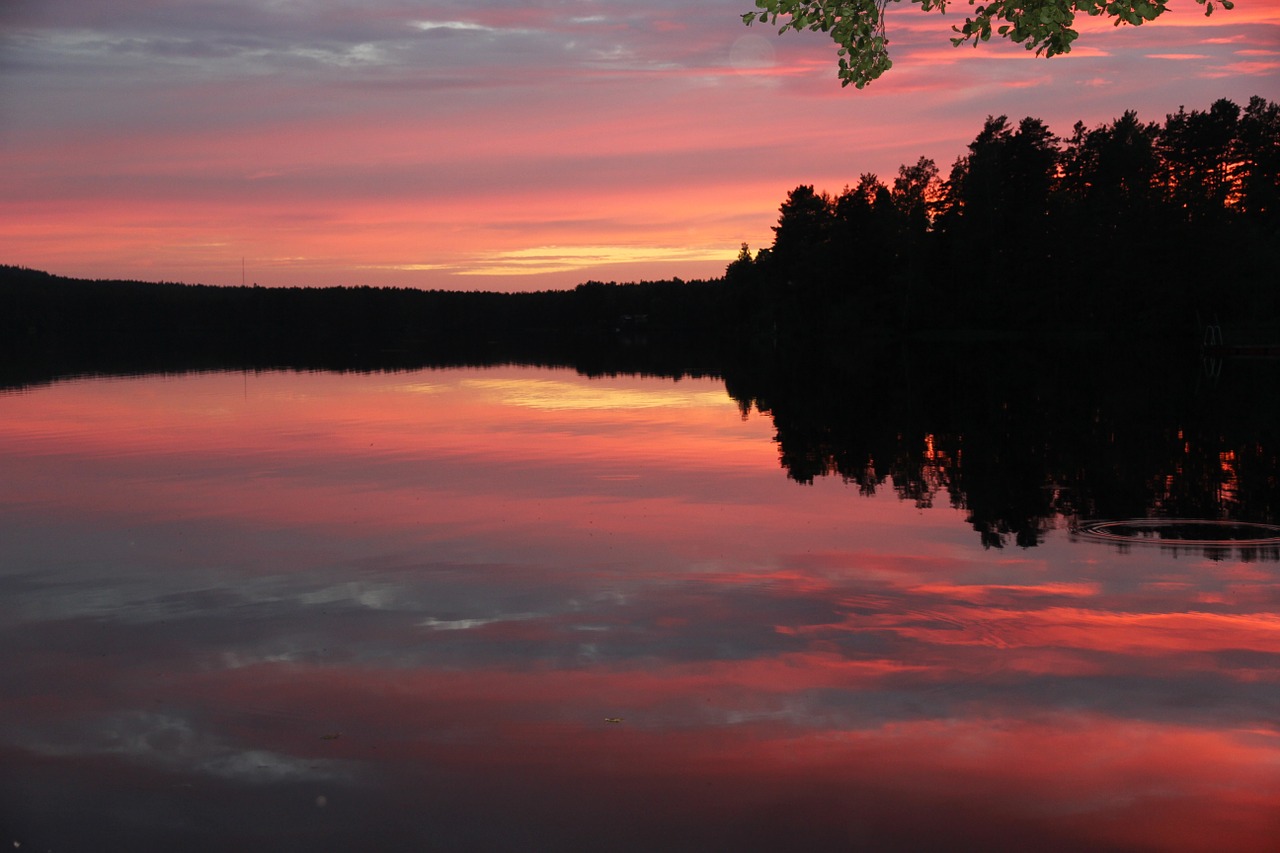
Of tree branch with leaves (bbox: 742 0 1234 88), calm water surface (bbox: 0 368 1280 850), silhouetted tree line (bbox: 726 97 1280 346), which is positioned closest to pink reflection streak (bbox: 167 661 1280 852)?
calm water surface (bbox: 0 368 1280 850)

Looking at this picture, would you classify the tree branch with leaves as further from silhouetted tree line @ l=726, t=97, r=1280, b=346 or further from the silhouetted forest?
silhouetted tree line @ l=726, t=97, r=1280, b=346

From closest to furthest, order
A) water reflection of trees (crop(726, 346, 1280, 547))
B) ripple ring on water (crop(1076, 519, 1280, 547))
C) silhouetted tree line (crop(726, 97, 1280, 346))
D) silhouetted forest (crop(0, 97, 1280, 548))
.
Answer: ripple ring on water (crop(1076, 519, 1280, 547)) → water reflection of trees (crop(726, 346, 1280, 547)) → silhouetted forest (crop(0, 97, 1280, 548)) → silhouetted tree line (crop(726, 97, 1280, 346))

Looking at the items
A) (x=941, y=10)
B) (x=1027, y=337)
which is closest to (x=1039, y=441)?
(x=941, y=10)

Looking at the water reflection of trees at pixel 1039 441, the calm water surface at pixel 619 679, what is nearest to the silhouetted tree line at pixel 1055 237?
the water reflection of trees at pixel 1039 441

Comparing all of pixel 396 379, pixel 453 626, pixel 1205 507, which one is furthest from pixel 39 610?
pixel 396 379

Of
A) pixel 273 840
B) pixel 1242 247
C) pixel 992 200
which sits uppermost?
pixel 992 200

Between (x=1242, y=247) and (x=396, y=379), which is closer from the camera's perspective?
(x=396, y=379)

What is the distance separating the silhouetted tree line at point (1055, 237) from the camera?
10094 cm

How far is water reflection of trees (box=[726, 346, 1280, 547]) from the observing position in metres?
20.7

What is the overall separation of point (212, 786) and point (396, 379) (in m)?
61.1

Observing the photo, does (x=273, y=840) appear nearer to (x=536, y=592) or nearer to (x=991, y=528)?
(x=536, y=592)

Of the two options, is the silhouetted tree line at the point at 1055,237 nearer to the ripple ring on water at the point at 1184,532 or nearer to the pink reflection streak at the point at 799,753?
the ripple ring on water at the point at 1184,532

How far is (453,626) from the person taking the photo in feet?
42.1

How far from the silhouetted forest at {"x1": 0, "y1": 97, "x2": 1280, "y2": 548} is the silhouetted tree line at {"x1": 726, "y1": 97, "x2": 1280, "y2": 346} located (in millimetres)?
230
